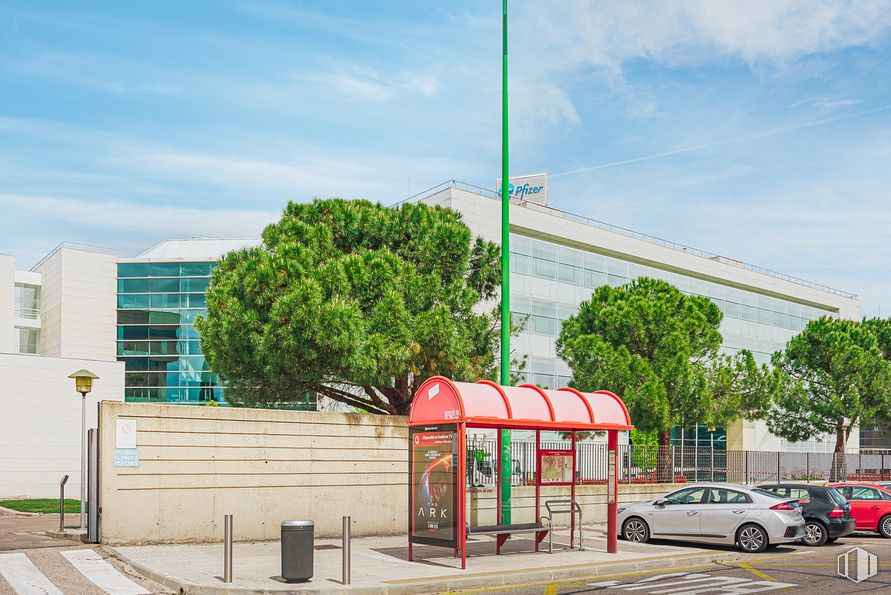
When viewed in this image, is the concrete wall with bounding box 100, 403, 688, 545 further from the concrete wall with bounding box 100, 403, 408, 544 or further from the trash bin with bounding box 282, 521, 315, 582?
the trash bin with bounding box 282, 521, 315, 582

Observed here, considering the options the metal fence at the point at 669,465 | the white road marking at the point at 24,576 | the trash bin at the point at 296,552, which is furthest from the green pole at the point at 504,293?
the white road marking at the point at 24,576

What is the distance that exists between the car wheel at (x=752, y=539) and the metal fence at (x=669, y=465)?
19.3 ft

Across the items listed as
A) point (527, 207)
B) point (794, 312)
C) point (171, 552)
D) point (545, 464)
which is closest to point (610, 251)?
point (527, 207)

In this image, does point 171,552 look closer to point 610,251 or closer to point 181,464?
point 181,464

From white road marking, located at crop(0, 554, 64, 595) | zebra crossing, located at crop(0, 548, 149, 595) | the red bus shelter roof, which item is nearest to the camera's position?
white road marking, located at crop(0, 554, 64, 595)

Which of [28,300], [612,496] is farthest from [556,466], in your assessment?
[28,300]

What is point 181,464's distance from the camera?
57.3ft

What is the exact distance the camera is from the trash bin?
41.7 ft

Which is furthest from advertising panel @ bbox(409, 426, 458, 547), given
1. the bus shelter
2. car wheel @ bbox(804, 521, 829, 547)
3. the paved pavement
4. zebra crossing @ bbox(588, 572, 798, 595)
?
car wheel @ bbox(804, 521, 829, 547)

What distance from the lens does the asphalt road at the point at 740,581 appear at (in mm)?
13398

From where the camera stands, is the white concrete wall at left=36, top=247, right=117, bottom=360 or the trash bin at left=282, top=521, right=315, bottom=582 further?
the white concrete wall at left=36, top=247, right=117, bottom=360

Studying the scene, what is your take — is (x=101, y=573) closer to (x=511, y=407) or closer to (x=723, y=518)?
(x=511, y=407)

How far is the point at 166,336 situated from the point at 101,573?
5280 cm

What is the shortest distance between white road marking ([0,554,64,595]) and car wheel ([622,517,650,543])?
12.7 meters
